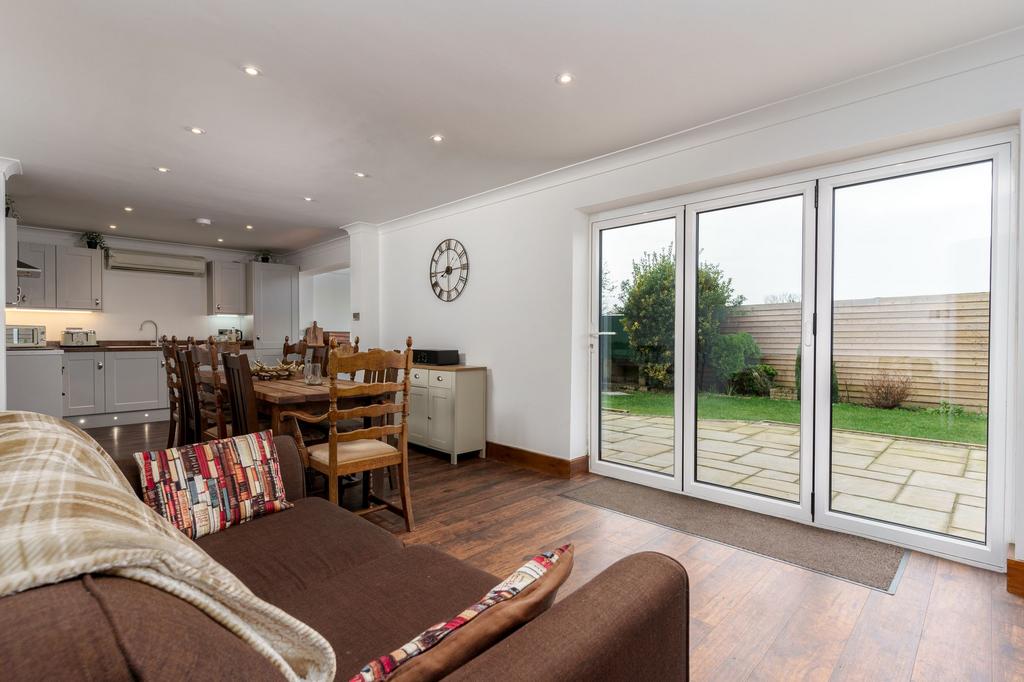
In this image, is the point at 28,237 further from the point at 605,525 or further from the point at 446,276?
the point at 605,525

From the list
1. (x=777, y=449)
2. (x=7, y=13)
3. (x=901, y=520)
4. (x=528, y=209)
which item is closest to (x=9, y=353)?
(x=7, y=13)

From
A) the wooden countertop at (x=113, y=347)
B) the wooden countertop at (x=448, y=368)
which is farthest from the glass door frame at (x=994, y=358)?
the wooden countertop at (x=113, y=347)

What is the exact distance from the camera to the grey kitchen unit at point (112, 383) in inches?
235

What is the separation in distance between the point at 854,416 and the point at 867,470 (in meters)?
0.31

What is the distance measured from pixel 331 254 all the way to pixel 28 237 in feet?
11.7

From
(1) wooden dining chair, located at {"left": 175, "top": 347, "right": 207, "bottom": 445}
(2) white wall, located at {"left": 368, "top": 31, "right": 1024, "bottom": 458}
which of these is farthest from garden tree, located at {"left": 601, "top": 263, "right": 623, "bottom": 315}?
(1) wooden dining chair, located at {"left": 175, "top": 347, "right": 207, "bottom": 445}

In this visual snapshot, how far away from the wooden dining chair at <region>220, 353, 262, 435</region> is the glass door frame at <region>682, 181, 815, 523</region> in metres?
2.80

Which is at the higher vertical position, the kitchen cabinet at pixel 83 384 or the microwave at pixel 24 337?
the microwave at pixel 24 337

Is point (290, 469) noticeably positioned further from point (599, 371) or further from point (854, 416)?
point (854, 416)

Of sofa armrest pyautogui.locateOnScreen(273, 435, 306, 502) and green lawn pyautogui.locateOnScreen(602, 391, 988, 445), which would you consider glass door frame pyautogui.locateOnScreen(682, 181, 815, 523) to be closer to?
green lawn pyautogui.locateOnScreen(602, 391, 988, 445)

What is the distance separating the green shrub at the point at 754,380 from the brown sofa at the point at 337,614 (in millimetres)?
2450

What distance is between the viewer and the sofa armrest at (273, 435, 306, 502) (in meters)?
2.05

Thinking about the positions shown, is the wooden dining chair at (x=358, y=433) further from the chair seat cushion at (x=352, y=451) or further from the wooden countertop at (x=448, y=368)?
the wooden countertop at (x=448, y=368)

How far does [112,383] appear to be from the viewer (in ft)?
20.5
